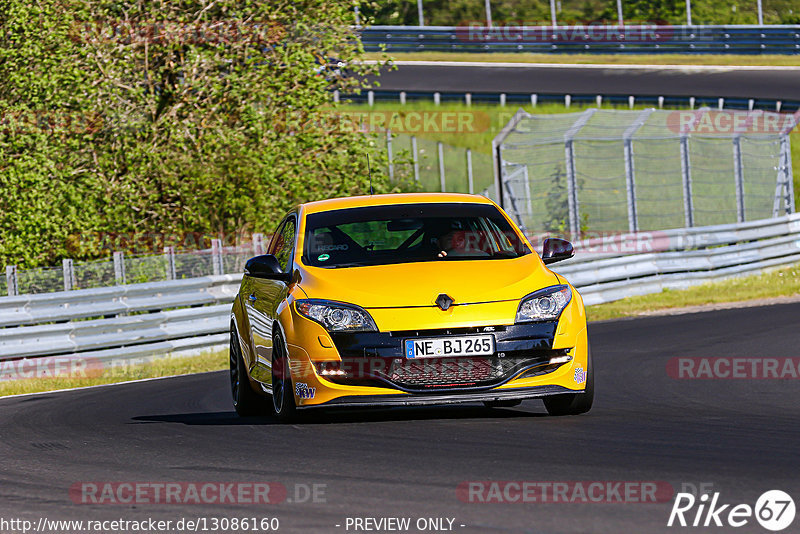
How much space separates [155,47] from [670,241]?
9.66m

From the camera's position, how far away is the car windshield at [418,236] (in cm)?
957

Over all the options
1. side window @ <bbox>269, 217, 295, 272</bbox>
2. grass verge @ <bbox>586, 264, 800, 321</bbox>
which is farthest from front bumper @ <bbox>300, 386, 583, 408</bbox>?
grass verge @ <bbox>586, 264, 800, 321</bbox>

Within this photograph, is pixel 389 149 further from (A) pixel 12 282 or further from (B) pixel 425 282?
(B) pixel 425 282

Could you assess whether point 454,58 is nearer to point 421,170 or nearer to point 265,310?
point 421,170

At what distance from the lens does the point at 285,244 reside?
1063 cm

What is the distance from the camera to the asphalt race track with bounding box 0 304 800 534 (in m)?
6.04

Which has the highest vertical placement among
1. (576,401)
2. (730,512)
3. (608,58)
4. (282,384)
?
(730,512)

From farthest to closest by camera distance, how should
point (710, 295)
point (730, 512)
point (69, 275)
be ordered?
1. point (710, 295)
2. point (69, 275)
3. point (730, 512)

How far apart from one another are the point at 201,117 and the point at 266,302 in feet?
51.4

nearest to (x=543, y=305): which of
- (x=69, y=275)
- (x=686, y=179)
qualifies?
(x=69, y=275)

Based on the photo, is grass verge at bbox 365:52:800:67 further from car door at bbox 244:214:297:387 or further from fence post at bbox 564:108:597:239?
car door at bbox 244:214:297:387

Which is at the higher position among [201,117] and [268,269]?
[268,269]

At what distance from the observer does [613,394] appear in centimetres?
1110

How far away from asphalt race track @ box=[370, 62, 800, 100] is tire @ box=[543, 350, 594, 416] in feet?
105
